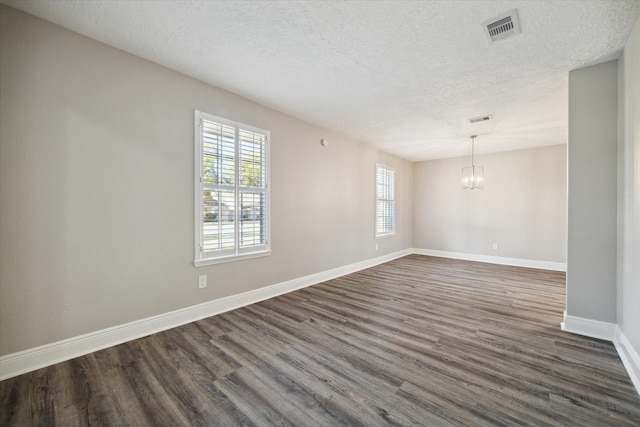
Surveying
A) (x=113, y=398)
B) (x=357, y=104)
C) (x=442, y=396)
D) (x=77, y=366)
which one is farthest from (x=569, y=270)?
(x=77, y=366)

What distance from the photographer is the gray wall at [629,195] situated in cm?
190

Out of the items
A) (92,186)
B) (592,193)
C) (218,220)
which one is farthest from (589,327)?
(92,186)

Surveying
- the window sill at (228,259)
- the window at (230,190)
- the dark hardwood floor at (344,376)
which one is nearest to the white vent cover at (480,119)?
the dark hardwood floor at (344,376)

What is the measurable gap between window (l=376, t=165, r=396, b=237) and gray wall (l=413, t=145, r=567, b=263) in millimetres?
1205

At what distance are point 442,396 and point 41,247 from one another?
10.00 ft

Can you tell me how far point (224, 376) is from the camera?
188 centimetres

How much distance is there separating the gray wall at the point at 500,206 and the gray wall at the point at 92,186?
5244mm

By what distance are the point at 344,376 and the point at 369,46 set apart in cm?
264

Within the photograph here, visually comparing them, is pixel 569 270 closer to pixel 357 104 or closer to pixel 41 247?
pixel 357 104

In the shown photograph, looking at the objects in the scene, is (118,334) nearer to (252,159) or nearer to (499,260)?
(252,159)

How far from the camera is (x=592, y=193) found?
248 centimetres

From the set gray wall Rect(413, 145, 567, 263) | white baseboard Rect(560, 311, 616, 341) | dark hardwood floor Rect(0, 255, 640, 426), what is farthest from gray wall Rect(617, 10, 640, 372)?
gray wall Rect(413, 145, 567, 263)

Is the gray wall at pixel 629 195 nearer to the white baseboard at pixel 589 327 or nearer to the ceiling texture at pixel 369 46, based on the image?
the white baseboard at pixel 589 327

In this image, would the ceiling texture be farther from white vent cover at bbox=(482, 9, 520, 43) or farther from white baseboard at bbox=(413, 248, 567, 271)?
white baseboard at bbox=(413, 248, 567, 271)
